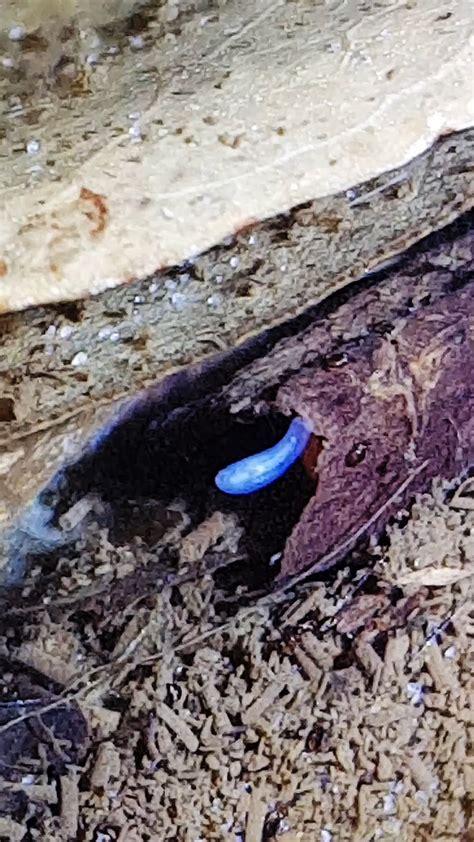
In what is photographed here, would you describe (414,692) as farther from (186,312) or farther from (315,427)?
(186,312)

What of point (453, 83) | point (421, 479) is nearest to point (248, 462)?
point (421, 479)

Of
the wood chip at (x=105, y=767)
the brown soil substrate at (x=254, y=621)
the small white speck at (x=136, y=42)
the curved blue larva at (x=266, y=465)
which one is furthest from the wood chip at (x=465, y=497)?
the small white speck at (x=136, y=42)

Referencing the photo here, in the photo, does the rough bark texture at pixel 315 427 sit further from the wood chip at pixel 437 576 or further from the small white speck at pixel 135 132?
the small white speck at pixel 135 132

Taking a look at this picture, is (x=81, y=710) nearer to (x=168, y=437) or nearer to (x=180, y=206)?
(x=168, y=437)

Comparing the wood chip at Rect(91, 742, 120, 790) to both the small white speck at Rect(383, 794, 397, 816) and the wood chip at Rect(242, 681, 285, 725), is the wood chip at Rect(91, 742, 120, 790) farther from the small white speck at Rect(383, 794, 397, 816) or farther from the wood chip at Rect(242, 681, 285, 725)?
the small white speck at Rect(383, 794, 397, 816)

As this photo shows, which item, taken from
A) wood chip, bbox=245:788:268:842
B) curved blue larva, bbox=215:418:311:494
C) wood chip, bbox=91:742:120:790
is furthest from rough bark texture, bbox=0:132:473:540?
wood chip, bbox=245:788:268:842

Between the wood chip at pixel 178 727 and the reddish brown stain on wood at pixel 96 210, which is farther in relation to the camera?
the wood chip at pixel 178 727

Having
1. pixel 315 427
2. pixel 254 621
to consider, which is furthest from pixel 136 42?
pixel 254 621
